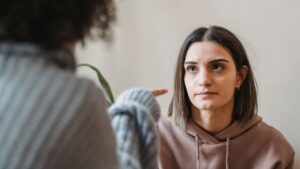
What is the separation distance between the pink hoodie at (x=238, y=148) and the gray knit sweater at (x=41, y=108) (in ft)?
2.30

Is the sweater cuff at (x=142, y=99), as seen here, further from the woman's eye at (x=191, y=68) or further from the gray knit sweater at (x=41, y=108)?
the woman's eye at (x=191, y=68)

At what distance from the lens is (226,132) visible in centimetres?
105

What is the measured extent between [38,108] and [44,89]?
2cm

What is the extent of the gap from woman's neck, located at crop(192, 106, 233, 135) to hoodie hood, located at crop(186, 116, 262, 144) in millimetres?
13

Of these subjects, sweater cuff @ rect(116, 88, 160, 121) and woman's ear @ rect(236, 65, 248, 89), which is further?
woman's ear @ rect(236, 65, 248, 89)

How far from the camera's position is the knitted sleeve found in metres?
0.55

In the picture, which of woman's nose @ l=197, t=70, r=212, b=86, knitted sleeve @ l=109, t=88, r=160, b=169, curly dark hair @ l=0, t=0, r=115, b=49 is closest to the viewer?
curly dark hair @ l=0, t=0, r=115, b=49

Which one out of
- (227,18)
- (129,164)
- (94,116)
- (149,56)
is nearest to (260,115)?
(227,18)

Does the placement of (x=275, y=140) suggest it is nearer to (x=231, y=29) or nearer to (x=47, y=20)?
(x=231, y=29)

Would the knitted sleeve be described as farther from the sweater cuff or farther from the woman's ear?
the woman's ear

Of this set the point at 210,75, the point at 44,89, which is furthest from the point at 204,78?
the point at 44,89

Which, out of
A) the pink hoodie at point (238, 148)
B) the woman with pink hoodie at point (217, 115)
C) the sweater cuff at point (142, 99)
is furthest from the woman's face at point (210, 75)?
the sweater cuff at point (142, 99)

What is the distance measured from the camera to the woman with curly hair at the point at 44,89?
387 mm

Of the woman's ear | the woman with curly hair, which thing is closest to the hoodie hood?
the woman's ear
